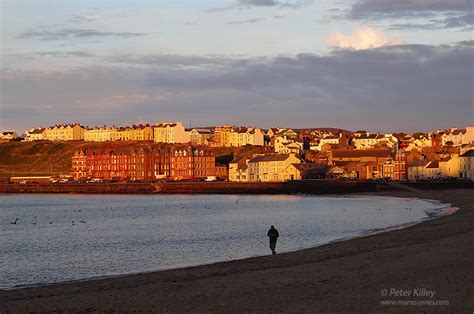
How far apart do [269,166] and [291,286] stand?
119 meters

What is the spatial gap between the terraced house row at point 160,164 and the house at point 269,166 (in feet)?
60.0

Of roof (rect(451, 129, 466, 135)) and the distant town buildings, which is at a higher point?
roof (rect(451, 129, 466, 135))

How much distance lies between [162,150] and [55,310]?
489ft

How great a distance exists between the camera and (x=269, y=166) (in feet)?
456

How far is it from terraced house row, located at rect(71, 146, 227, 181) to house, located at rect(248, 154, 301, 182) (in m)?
18.3

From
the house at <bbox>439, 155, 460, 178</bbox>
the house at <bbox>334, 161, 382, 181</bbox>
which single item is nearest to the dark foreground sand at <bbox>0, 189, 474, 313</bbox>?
the house at <bbox>439, 155, 460, 178</bbox>

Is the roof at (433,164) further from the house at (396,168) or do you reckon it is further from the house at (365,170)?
the house at (365,170)

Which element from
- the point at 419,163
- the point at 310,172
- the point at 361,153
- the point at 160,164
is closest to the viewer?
the point at 419,163

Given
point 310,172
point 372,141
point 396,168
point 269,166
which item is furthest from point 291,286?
point 372,141

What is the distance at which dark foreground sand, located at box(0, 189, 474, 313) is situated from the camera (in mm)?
17328

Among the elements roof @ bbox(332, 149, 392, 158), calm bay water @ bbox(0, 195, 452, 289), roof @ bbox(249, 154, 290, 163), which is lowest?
calm bay water @ bbox(0, 195, 452, 289)

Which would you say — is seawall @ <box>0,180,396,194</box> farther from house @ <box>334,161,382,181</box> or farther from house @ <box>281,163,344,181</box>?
house @ <box>334,161,382,181</box>

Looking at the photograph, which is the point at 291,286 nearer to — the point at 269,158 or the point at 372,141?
the point at 269,158

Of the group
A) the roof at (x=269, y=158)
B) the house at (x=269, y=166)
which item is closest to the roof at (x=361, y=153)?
the house at (x=269, y=166)
